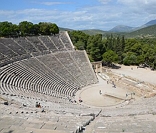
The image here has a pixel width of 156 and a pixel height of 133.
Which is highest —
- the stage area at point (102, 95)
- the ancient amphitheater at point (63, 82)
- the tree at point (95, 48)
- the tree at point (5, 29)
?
the tree at point (5, 29)

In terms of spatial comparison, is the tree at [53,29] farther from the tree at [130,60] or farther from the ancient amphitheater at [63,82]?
the tree at [130,60]

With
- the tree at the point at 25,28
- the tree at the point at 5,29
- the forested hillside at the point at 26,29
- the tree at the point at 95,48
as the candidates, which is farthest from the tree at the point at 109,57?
the tree at the point at 5,29

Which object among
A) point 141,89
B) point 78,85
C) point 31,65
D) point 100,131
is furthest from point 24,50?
point 100,131

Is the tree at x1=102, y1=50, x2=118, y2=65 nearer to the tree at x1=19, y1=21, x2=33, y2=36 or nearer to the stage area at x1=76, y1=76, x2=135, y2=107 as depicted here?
the stage area at x1=76, y1=76, x2=135, y2=107

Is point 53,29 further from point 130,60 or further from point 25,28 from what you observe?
point 130,60

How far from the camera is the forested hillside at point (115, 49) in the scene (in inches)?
2158

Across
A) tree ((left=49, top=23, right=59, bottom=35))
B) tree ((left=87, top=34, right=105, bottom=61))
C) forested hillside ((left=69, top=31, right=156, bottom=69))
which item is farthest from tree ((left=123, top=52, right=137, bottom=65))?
tree ((left=49, top=23, right=59, bottom=35))

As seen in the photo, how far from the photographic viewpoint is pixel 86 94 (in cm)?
3553

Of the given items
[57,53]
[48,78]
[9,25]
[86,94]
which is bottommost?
[86,94]

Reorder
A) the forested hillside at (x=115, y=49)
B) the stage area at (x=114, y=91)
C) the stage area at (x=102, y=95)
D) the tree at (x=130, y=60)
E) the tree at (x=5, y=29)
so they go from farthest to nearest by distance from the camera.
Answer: the tree at (x=130, y=60)
the forested hillside at (x=115, y=49)
the tree at (x=5, y=29)
the stage area at (x=114, y=91)
the stage area at (x=102, y=95)

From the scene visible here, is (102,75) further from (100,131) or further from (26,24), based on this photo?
(100,131)

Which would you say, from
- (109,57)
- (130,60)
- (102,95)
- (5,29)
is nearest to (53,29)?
(5,29)

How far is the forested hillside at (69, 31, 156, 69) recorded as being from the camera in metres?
54.8

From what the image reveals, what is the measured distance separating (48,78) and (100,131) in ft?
83.4
